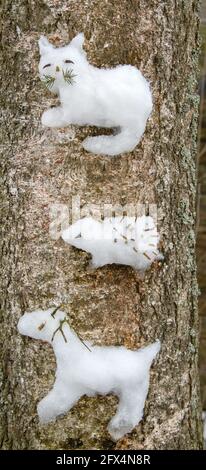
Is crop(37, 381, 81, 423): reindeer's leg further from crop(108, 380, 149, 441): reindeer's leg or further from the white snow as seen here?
the white snow

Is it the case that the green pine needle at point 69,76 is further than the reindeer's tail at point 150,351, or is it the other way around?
the reindeer's tail at point 150,351

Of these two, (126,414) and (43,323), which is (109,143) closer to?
(43,323)

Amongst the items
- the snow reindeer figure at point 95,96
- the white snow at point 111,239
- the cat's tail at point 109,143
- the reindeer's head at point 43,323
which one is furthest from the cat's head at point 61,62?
the reindeer's head at point 43,323

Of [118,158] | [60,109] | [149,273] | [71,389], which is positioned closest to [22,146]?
[60,109]

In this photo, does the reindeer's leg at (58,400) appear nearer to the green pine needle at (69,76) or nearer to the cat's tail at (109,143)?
the cat's tail at (109,143)

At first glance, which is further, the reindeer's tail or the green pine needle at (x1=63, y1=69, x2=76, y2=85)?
the reindeer's tail

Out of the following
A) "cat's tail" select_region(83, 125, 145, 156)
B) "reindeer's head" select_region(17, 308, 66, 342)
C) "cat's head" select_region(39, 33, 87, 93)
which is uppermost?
"cat's head" select_region(39, 33, 87, 93)

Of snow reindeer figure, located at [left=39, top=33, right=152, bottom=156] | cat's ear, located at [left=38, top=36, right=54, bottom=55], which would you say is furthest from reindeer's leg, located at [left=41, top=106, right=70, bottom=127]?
cat's ear, located at [left=38, top=36, right=54, bottom=55]

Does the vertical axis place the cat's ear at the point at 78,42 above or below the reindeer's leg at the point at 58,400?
above
